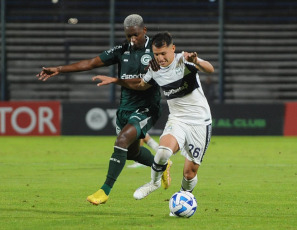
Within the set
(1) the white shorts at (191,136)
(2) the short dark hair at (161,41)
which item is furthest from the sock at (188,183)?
(2) the short dark hair at (161,41)

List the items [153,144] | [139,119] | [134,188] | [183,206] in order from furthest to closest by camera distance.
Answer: [153,144] → [134,188] → [139,119] → [183,206]

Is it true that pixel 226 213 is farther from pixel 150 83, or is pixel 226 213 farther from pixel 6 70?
pixel 6 70

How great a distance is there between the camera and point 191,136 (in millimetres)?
8328

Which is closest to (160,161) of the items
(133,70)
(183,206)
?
(183,206)

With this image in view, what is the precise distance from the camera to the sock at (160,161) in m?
7.96

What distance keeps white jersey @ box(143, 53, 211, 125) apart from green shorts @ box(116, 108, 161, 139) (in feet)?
2.48

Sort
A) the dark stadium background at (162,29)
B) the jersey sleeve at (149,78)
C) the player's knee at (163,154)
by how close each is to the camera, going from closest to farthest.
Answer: the player's knee at (163,154) < the jersey sleeve at (149,78) < the dark stadium background at (162,29)

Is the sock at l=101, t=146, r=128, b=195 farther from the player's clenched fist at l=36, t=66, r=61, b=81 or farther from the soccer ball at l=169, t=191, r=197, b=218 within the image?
the player's clenched fist at l=36, t=66, r=61, b=81

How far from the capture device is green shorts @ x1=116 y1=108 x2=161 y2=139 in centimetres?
912

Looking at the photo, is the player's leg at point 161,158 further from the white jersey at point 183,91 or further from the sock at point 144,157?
the sock at point 144,157

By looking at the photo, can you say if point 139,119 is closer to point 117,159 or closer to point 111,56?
point 117,159

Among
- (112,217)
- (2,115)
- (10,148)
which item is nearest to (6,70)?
(2,115)

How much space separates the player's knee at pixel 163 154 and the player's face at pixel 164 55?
93 cm

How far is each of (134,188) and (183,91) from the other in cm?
265
